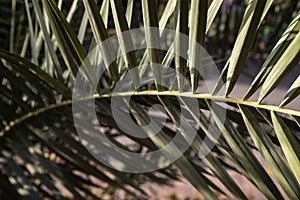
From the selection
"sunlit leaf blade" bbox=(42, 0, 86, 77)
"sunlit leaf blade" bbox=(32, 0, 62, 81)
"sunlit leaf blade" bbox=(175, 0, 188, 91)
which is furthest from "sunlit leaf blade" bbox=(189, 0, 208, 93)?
"sunlit leaf blade" bbox=(32, 0, 62, 81)

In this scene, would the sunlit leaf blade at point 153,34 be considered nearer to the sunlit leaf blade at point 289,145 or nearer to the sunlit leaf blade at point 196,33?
the sunlit leaf blade at point 196,33

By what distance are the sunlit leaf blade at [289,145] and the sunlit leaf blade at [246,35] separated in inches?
2.3

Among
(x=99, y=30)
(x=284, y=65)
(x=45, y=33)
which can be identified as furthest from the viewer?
(x=45, y=33)

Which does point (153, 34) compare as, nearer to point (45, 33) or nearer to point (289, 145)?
point (289, 145)

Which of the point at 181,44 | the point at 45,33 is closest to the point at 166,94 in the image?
the point at 181,44

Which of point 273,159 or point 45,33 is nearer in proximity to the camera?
point 273,159

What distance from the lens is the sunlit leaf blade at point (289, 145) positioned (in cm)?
43

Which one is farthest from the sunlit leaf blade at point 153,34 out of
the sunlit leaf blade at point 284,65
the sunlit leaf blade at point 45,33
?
the sunlit leaf blade at point 45,33

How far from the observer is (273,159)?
1.57 feet

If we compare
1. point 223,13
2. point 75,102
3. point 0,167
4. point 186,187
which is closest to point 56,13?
point 75,102

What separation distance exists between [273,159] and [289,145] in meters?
0.03

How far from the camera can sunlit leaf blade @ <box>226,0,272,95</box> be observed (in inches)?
17.6

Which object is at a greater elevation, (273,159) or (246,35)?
(246,35)

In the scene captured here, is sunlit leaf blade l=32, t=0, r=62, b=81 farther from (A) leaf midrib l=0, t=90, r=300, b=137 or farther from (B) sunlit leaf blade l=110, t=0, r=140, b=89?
(B) sunlit leaf blade l=110, t=0, r=140, b=89
